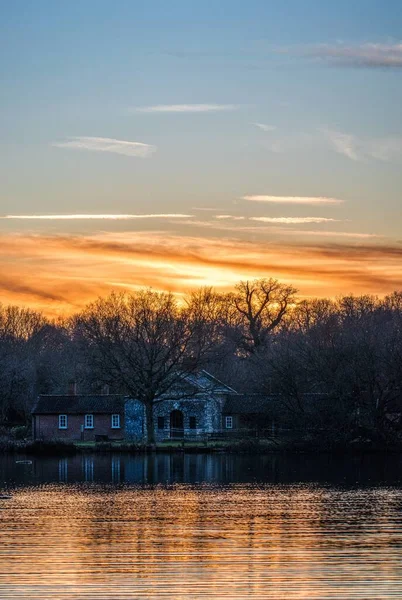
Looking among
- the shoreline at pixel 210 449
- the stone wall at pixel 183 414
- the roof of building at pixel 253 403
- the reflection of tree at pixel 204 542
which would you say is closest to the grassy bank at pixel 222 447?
the shoreline at pixel 210 449

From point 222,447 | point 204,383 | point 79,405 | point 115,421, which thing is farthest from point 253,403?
point 79,405

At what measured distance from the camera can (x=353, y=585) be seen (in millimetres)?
30375

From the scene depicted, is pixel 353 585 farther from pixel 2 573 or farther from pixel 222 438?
pixel 222 438

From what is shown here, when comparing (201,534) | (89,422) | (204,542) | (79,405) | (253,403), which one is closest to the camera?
(204,542)

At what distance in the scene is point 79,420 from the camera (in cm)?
9825

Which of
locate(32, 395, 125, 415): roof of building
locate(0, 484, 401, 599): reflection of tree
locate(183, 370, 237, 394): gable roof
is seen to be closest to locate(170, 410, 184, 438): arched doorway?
locate(183, 370, 237, 394): gable roof

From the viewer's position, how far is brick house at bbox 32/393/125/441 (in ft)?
321

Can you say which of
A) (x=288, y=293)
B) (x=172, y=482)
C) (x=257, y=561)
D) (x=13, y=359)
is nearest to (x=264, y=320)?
(x=288, y=293)

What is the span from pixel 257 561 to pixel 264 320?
112 metres

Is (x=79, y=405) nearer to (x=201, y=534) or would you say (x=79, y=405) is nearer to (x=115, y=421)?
(x=115, y=421)

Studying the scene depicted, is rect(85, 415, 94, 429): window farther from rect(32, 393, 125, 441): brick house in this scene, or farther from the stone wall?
the stone wall

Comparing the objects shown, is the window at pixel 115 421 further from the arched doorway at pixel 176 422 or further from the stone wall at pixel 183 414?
the arched doorway at pixel 176 422

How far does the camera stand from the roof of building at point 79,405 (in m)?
97.8

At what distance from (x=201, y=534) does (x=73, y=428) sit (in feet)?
193
